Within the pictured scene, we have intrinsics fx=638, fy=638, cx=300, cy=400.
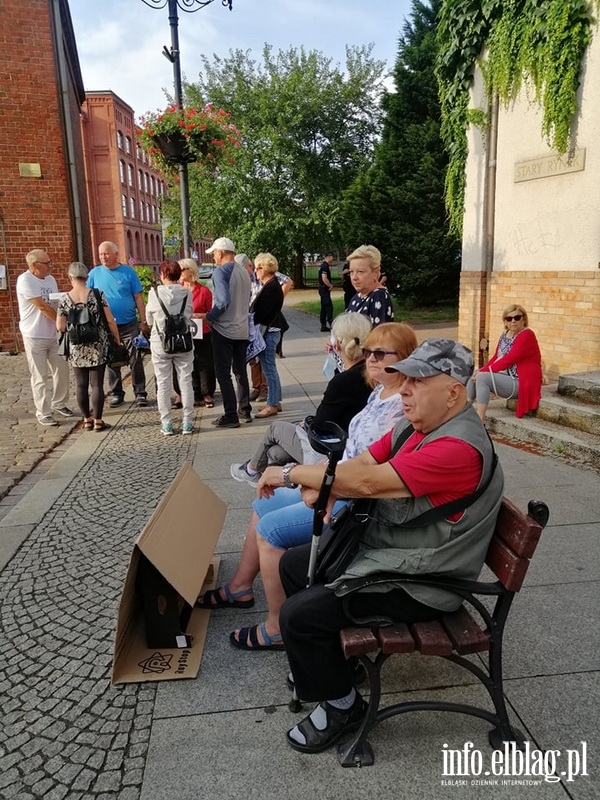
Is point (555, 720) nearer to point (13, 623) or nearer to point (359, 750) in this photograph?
point (359, 750)

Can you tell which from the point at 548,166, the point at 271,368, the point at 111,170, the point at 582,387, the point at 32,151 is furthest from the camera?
the point at 111,170

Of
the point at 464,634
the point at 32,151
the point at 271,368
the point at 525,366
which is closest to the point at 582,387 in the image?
the point at 525,366

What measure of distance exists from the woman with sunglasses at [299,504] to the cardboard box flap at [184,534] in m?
0.29

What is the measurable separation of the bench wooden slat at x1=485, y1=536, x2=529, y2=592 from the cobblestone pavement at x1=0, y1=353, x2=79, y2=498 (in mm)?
4309

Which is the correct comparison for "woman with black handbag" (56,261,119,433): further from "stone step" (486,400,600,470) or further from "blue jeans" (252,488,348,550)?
"blue jeans" (252,488,348,550)

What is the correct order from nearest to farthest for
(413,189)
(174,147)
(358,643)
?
(358,643) < (174,147) < (413,189)

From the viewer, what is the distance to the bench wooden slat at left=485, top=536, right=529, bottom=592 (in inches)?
83.9

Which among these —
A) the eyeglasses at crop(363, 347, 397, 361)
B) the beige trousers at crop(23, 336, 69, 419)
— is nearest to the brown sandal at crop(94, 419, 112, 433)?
the beige trousers at crop(23, 336, 69, 419)

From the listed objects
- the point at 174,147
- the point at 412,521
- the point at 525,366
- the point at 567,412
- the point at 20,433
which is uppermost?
the point at 174,147

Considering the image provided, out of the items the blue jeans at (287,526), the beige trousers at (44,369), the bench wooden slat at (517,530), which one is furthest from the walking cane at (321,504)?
the beige trousers at (44,369)

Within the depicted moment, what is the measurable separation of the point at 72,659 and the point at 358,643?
157cm

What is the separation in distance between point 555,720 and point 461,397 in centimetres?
132

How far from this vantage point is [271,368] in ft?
24.7

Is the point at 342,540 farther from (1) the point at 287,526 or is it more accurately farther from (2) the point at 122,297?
(2) the point at 122,297
